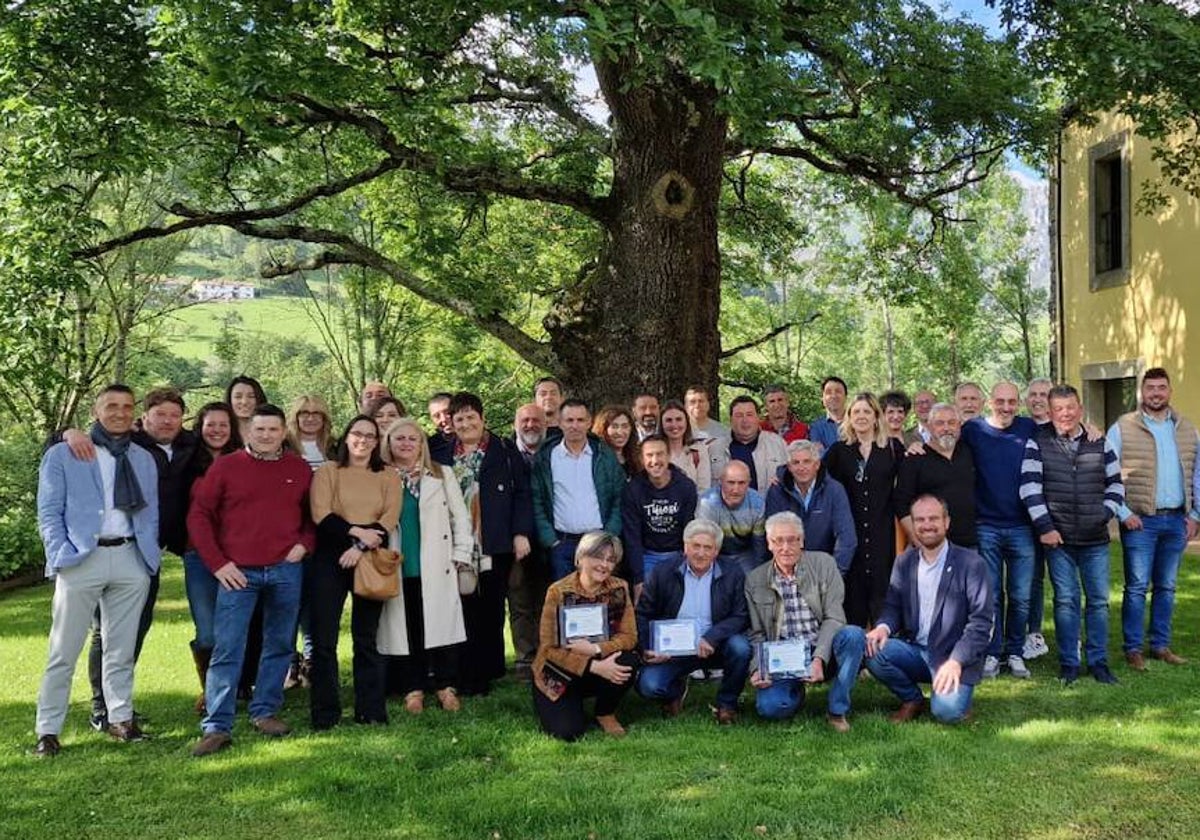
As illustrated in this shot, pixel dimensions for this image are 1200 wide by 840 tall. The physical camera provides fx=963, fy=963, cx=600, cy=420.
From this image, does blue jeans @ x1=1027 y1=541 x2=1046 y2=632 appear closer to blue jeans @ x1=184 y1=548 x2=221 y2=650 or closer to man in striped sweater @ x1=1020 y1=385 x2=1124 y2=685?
man in striped sweater @ x1=1020 y1=385 x2=1124 y2=685

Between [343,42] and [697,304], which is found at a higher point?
[343,42]

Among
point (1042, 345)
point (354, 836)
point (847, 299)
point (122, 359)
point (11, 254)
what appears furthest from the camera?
point (1042, 345)

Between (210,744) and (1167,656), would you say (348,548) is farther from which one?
(1167,656)

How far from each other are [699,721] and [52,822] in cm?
323

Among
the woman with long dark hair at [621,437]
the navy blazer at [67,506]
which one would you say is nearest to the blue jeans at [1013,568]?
the woman with long dark hair at [621,437]

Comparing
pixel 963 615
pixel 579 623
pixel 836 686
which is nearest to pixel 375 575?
pixel 579 623

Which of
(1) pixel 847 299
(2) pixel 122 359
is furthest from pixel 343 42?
(1) pixel 847 299

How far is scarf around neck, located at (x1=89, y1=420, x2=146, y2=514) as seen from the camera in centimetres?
521

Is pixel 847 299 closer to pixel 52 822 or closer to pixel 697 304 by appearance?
pixel 697 304

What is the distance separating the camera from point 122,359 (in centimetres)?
1966

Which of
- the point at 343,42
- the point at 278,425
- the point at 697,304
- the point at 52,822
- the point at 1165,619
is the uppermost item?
the point at 343,42

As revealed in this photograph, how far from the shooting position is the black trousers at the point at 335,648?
5.44 m

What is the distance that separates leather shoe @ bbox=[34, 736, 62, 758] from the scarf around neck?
1272mm

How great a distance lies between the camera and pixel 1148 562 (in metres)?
6.47
